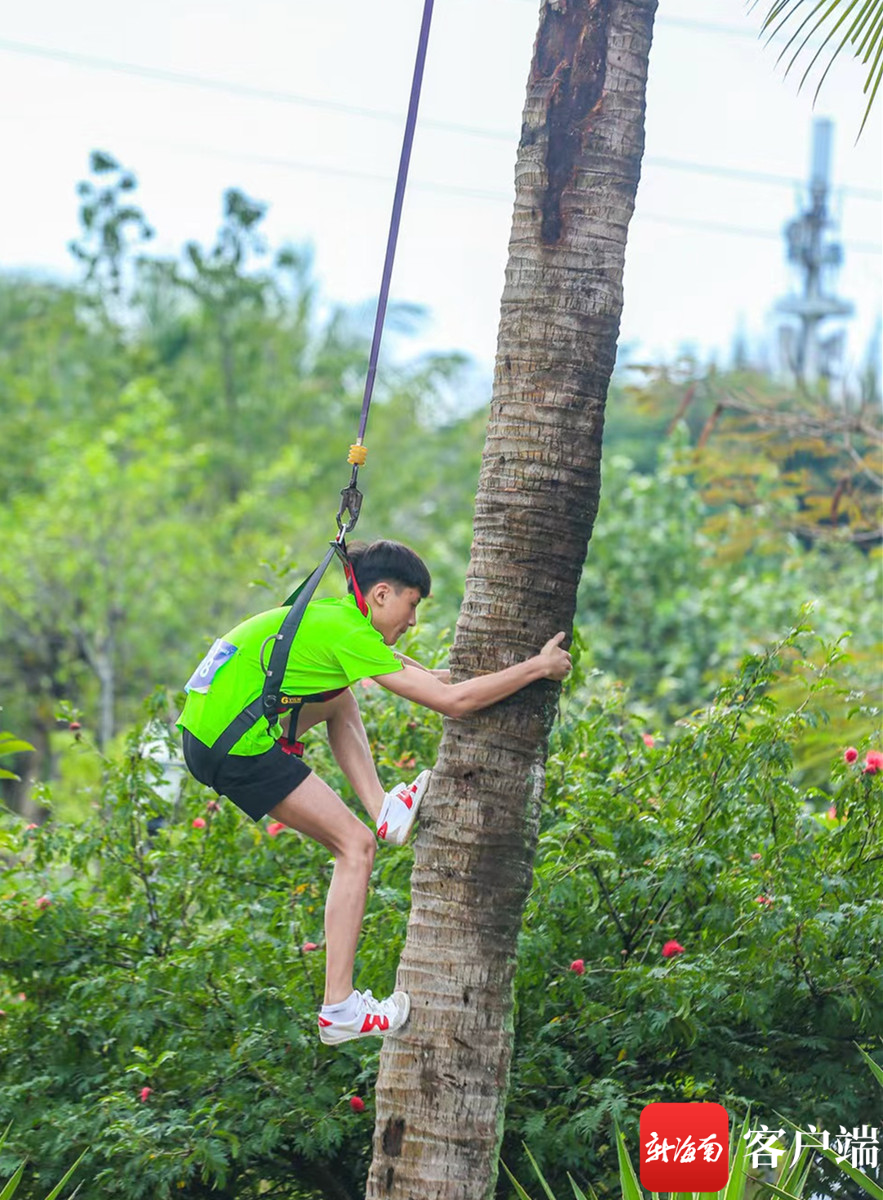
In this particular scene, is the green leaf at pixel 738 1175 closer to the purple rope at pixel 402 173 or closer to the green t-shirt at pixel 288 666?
the green t-shirt at pixel 288 666

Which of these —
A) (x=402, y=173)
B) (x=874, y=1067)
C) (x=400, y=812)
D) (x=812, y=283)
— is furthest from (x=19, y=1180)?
(x=812, y=283)

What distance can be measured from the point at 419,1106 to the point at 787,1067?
5.08 feet

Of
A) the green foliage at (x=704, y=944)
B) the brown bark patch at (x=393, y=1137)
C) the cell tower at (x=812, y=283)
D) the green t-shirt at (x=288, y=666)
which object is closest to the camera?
the brown bark patch at (x=393, y=1137)

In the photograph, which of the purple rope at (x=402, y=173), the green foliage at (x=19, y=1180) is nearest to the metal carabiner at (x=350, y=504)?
the purple rope at (x=402, y=173)

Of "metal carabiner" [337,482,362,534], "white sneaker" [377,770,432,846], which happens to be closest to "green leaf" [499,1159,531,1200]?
"white sneaker" [377,770,432,846]

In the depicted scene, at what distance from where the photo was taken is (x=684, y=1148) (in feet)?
14.6

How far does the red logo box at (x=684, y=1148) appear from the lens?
440 cm

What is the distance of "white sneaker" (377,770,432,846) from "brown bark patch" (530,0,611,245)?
1646 millimetres

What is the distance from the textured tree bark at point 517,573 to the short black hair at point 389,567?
23cm

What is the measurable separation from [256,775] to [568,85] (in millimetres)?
2216

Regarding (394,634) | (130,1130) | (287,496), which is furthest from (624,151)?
(287,496)

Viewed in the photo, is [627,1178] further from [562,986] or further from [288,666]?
[288,666]

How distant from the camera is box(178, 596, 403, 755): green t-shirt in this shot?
4.46 metres

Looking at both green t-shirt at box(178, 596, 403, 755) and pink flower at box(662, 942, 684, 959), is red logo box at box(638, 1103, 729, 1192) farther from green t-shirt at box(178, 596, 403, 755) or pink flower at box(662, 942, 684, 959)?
green t-shirt at box(178, 596, 403, 755)
